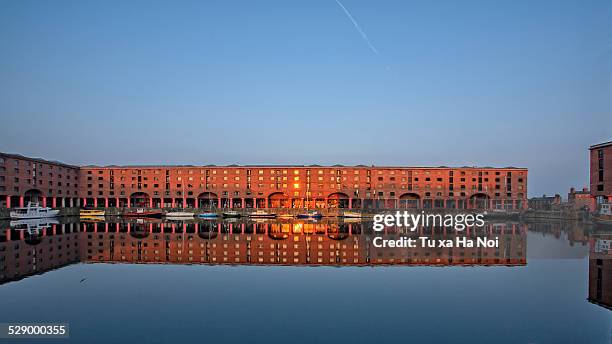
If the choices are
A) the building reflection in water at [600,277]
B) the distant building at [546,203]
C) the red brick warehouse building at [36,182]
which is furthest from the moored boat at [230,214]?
the distant building at [546,203]

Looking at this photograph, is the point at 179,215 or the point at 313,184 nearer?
the point at 179,215

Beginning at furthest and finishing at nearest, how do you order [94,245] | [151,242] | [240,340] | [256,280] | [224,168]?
1. [224,168]
2. [151,242]
3. [94,245]
4. [256,280]
5. [240,340]

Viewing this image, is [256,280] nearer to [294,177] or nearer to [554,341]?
[554,341]

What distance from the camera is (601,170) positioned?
Result: 66.6 metres

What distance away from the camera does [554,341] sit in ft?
36.8

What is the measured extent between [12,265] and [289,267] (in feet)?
50.3

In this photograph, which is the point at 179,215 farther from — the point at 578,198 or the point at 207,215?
the point at 578,198

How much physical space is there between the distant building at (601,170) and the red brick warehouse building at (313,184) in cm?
2598

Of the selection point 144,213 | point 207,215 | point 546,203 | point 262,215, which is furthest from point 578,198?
point 144,213

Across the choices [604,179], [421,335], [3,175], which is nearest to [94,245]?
[421,335]

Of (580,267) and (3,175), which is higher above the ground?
(3,175)

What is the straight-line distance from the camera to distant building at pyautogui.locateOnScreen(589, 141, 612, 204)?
64.0m

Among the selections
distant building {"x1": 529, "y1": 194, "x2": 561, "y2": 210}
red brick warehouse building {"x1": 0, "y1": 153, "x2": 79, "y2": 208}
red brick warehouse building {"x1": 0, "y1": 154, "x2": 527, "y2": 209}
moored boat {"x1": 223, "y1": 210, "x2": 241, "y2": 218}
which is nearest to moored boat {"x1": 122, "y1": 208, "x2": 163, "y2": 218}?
red brick warehouse building {"x1": 0, "y1": 154, "x2": 527, "y2": 209}

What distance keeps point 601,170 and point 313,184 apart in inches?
2165
